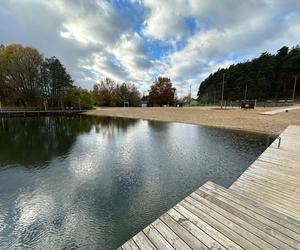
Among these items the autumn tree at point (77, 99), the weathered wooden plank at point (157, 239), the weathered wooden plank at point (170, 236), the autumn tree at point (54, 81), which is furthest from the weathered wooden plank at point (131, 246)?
the autumn tree at point (77, 99)

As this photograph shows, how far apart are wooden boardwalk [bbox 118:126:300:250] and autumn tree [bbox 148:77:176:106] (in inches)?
1825

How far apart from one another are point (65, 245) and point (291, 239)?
12.1ft

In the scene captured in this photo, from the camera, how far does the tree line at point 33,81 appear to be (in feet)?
107

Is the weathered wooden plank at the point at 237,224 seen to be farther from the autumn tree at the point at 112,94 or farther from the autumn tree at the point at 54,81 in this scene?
the autumn tree at the point at 112,94

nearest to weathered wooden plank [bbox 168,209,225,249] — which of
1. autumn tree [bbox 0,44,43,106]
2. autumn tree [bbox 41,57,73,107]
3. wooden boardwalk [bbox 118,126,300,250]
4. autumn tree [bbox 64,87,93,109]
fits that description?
wooden boardwalk [bbox 118,126,300,250]

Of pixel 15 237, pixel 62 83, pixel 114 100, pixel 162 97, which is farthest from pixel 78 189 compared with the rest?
pixel 114 100

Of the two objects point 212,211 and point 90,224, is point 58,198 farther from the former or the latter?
point 212,211

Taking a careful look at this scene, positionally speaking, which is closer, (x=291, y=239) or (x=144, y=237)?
(x=291, y=239)

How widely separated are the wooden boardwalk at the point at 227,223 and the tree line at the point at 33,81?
137 feet

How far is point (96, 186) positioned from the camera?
548 cm

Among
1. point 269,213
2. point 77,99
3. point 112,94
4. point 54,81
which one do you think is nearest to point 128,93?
point 112,94

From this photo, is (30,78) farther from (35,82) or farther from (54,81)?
(54,81)

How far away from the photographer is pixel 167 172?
648cm

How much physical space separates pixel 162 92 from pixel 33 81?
3138 cm
